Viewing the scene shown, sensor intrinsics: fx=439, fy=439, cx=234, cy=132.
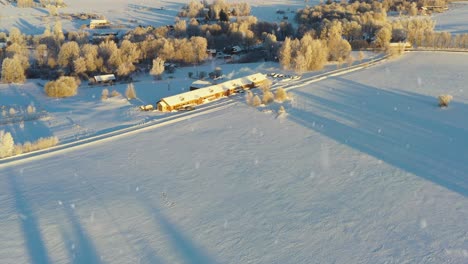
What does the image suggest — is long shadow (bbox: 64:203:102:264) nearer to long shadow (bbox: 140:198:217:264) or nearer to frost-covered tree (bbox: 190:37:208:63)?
long shadow (bbox: 140:198:217:264)

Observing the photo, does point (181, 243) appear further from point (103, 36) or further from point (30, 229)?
point (103, 36)

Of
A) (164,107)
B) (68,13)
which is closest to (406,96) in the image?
(164,107)

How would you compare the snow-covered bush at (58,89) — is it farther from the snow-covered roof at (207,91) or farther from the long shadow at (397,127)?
the long shadow at (397,127)

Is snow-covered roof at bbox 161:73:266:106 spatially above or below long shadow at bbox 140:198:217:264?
above

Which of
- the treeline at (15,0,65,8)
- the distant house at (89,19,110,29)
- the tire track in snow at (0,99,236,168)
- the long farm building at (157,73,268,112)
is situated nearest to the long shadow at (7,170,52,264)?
the tire track in snow at (0,99,236,168)

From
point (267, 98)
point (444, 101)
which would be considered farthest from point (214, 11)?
point (444, 101)

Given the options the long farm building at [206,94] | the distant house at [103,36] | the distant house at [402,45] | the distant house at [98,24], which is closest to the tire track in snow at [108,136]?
the long farm building at [206,94]
